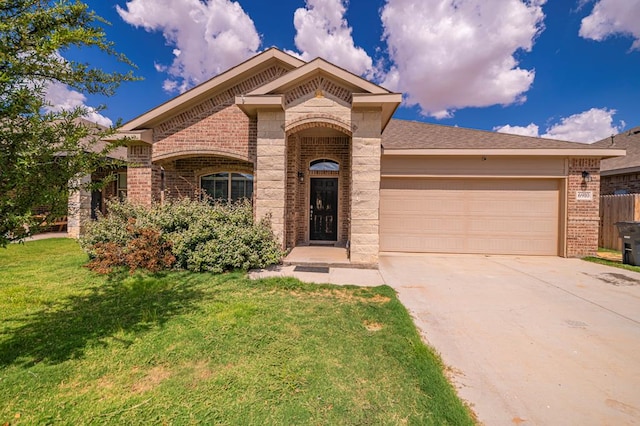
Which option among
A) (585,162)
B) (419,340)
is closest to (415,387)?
(419,340)

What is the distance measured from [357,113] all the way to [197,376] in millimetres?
6191

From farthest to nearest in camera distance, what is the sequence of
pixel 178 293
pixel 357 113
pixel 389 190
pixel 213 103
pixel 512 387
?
pixel 389 190, pixel 213 103, pixel 357 113, pixel 178 293, pixel 512 387

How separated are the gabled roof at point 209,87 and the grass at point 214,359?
5077 mm

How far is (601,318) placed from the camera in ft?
13.7

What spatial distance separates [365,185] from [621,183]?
525 inches

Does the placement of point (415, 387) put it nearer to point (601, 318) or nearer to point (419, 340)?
point (419, 340)

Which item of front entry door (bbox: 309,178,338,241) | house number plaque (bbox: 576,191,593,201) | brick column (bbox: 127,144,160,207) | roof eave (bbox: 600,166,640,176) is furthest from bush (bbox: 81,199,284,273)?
roof eave (bbox: 600,166,640,176)

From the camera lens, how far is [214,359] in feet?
9.58

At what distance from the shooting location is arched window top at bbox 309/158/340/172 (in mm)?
9648

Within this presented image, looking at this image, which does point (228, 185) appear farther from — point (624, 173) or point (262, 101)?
point (624, 173)

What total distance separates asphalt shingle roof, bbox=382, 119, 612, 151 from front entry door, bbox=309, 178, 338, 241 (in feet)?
7.58

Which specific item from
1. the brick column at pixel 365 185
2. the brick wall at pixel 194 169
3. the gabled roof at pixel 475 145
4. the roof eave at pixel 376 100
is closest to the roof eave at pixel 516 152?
the gabled roof at pixel 475 145

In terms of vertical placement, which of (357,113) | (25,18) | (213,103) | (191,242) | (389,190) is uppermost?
(213,103)

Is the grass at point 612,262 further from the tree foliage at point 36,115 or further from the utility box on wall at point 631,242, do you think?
the tree foliage at point 36,115
